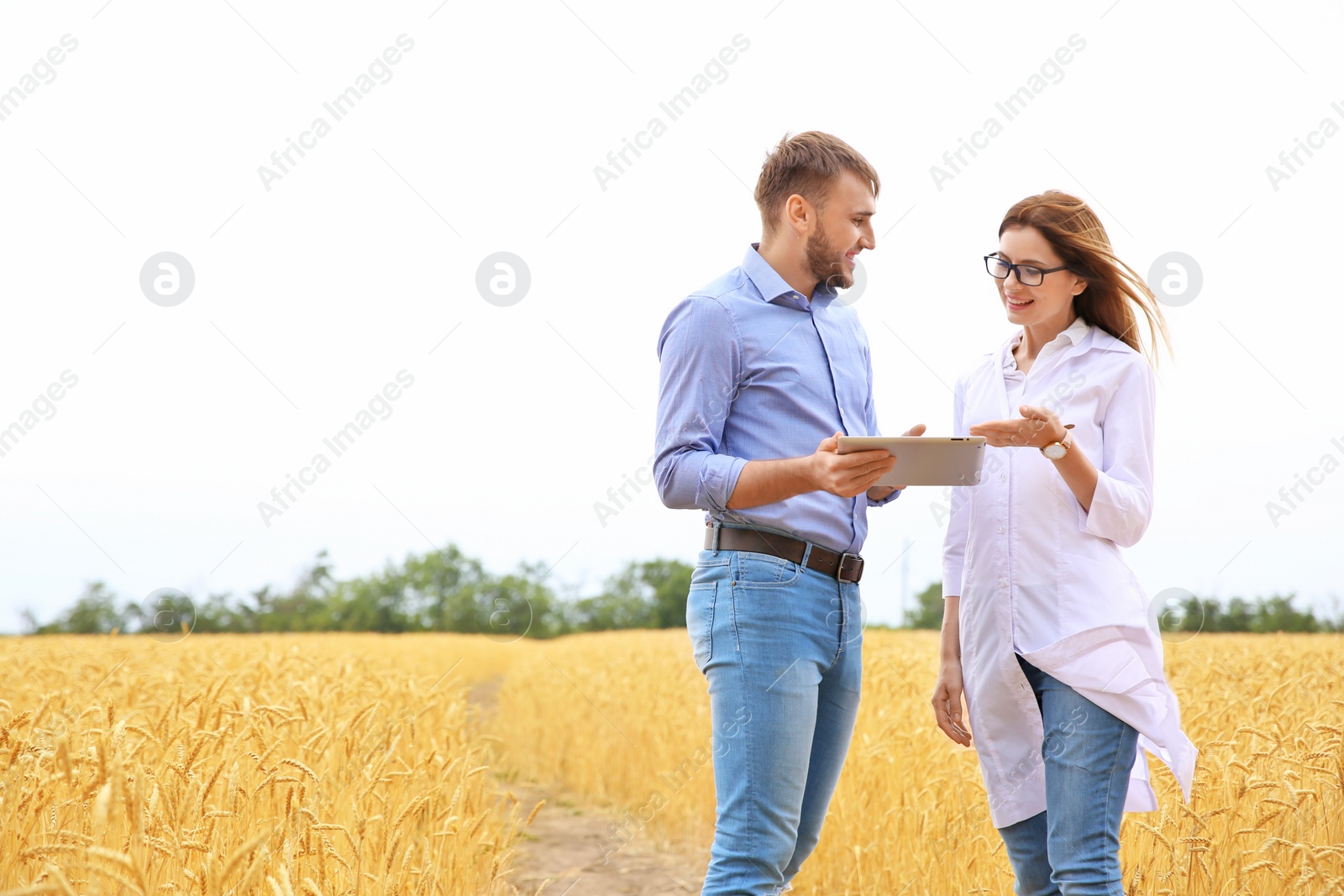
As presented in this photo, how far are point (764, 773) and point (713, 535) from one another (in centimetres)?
55

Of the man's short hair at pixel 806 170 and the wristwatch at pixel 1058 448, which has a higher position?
the man's short hair at pixel 806 170

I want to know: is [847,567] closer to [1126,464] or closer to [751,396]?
[751,396]

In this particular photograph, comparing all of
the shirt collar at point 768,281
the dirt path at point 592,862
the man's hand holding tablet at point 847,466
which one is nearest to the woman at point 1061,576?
the man's hand holding tablet at point 847,466

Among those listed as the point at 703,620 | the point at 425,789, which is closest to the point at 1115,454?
the point at 703,620

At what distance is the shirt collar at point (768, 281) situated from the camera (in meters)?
2.24

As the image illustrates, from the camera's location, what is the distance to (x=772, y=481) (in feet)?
6.44

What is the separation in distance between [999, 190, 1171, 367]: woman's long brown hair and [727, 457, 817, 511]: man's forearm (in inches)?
36.2

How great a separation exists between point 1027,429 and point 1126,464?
0.35m

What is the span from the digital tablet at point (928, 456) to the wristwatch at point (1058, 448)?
0.15m

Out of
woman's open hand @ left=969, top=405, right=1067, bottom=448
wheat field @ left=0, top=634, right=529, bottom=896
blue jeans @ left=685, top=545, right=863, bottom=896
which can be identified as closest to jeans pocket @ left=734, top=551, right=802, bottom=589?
blue jeans @ left=685, top=545, right=863, bottom=896

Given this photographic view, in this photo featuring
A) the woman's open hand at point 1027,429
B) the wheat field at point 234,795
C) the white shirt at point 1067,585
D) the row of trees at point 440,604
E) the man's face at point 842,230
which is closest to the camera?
the wheat field at point 234,795

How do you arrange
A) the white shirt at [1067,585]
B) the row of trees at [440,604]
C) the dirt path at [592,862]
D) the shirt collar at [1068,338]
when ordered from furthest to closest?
the row of trees at [440,604] < the dirt path at [592,862] < the shirt collar at [1068,338] < the white shirt at [1067,585]

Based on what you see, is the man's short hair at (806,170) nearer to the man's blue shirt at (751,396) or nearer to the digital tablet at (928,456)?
the man's blue shirt at (751,396)

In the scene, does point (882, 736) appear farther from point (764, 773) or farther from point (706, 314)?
point (706, 314)
